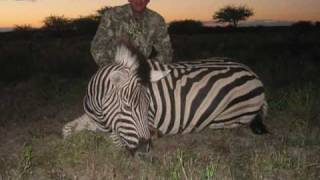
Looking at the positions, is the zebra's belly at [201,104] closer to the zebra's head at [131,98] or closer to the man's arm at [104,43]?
the zebra's head at [131,98]

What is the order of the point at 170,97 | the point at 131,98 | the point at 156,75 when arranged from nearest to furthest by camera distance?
the point at 131,98 < the point at 156,75 < the point at 170,97

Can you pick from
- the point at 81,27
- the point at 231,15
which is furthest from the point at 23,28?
the point at 231,15

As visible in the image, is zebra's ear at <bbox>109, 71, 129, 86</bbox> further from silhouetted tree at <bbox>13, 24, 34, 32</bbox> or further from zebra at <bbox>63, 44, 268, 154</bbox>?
silhouetted tree at <bbox>13, 24, 34, 32</bbox>

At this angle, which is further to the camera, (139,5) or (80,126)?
(139,5)

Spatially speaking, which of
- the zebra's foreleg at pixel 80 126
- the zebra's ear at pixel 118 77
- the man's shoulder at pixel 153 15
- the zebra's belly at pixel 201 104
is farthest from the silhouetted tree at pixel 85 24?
the zebra's ear at pixel 118 77

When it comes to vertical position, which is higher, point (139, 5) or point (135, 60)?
point (139, 5)

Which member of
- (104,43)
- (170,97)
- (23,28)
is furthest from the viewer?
(23,28)

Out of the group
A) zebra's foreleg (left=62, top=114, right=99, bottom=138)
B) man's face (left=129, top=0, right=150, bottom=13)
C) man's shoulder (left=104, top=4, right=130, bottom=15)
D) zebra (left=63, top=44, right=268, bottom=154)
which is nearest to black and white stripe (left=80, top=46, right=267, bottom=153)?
zebra (left=63, top=44, right=268, bottom=154)

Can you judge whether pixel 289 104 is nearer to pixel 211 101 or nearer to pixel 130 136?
pixel 211 101

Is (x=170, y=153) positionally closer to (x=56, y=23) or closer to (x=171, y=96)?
(x=171, y=96)

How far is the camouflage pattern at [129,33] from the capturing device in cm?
541

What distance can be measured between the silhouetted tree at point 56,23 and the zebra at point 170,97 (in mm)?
29742

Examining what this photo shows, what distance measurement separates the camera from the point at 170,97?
4.93m

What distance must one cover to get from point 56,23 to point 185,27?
796 centimetres
